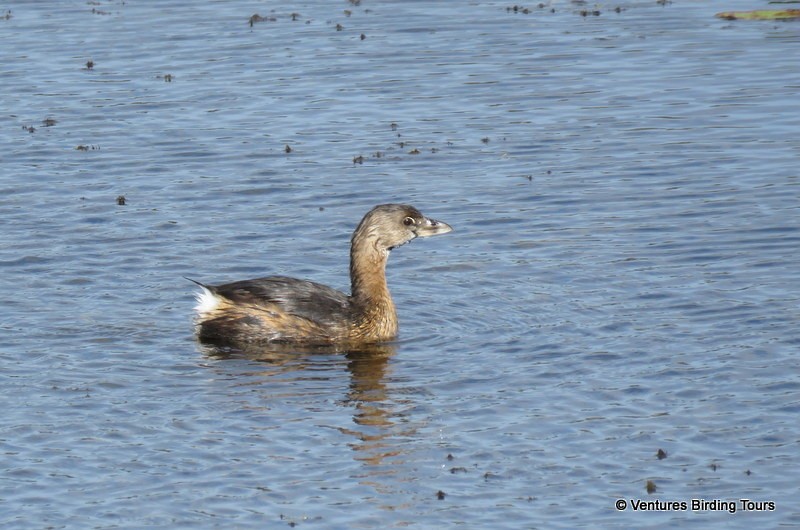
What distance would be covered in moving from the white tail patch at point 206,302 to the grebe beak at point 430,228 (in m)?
2.01

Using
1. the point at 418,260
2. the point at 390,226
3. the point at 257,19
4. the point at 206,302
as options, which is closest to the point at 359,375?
the point at 206,302

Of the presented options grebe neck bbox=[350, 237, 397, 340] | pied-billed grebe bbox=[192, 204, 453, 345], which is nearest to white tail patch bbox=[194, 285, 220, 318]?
pied-billed grebe bbox=[192, 204, 453, 345]

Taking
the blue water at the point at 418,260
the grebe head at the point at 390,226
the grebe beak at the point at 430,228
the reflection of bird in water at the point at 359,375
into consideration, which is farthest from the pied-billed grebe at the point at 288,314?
the grebe beak at the point at 430,228

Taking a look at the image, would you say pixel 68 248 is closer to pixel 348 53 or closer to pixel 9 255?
pixel 9 255

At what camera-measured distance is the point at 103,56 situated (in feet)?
82.4

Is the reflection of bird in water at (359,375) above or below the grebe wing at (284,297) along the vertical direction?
below

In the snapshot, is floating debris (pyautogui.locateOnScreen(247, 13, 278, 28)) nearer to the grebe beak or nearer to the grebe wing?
the grebe beak

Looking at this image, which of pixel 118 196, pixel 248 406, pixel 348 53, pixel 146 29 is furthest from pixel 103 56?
pixel 248 406

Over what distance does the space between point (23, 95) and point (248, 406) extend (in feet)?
40.1

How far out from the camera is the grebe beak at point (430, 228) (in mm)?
14648

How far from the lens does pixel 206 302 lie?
1399 centimetres

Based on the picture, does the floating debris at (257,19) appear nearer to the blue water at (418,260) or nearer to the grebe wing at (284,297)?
the blue water at (418,260)

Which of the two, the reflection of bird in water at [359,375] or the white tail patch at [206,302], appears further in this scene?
the white tail patch at [206,302]

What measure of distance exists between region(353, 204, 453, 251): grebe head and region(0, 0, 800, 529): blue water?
675 mm
